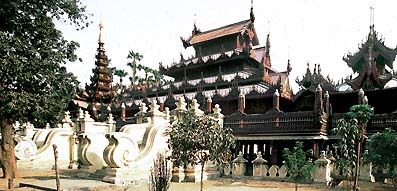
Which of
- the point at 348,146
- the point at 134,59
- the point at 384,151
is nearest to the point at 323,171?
the point at 348,146

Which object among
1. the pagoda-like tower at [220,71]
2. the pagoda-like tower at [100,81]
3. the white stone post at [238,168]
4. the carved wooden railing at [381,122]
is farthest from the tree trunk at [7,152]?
the pagoda-like tower at [100,81]

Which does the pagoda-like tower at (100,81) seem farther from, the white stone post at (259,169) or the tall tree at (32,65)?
the white stone post at (259,169)

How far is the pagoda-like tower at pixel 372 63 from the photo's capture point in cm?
2347

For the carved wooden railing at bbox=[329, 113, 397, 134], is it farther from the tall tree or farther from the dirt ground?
the tall tree

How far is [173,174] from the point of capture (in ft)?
50.5

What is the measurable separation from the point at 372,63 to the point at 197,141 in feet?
55.5

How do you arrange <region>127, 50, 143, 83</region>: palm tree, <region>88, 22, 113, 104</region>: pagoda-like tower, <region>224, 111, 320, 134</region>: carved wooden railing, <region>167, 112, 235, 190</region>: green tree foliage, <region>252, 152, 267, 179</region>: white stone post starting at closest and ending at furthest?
<region>167, 112, 235, 190</region>: green tree foliage
<region>252, 152, 267, 179</region>: white stone post
<region>224, 111, 320, 134</region>: carved wooden railing
<region>88, 22, 113, 104</region>: pagoda-like tower
<region>127, 50, 143, 83</region>: palm tree

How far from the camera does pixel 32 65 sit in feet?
46.0

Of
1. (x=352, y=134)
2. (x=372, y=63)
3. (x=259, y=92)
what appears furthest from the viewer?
(x=259, y=92)

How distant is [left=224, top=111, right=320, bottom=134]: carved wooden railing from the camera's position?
18895 millimetres

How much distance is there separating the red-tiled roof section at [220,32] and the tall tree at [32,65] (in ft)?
78.5

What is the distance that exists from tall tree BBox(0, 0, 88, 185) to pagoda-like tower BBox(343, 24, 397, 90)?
54.2 feet

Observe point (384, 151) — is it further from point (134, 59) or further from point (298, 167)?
point (134, 59)

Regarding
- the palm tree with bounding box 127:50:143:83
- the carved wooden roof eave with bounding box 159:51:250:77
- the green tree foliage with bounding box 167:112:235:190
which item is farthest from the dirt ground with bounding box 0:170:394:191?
the palm tree with bounding box 127:50:143:83
